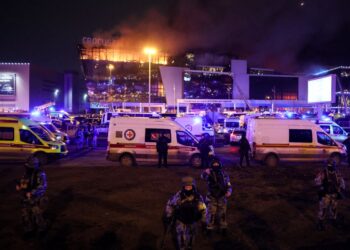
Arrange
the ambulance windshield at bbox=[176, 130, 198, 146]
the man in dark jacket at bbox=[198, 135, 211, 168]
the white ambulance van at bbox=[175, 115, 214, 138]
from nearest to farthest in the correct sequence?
1. the man in dark jacket at bbox=[198, 135, 211, 168]
2. the ambulance windshield at bbox=[176, 130, 198, 146]
3. the white ambulance van at bbox=[175, 115, 214, 138]

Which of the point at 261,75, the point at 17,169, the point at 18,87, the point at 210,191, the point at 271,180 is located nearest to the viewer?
the point at 210,191

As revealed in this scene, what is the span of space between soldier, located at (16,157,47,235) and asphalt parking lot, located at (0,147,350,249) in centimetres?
30

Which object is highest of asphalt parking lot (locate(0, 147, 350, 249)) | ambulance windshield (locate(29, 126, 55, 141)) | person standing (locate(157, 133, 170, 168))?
ambulance windshield (locate(29, 126, 55, 141))

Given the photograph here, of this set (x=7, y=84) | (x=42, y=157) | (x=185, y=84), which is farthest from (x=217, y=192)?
(x=185, y=84)

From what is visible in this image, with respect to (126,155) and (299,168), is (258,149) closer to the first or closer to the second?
(299,168)

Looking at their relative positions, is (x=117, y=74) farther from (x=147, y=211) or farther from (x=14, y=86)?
(x=147, y=211)

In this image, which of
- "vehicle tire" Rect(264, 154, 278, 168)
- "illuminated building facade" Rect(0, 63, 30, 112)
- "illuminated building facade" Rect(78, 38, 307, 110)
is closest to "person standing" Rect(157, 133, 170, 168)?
"vehicle tire" Rect(264, 154, 278, 168)

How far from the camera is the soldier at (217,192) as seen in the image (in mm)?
6368

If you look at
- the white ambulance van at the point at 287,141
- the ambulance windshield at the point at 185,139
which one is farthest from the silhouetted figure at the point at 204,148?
the white ambulance van at the point at 287,141

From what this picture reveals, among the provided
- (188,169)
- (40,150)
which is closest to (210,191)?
(188,169)

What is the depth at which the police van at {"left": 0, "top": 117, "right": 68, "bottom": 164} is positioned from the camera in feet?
47.3

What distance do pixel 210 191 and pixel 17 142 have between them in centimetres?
1102

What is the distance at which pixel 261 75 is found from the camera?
73.6 meters

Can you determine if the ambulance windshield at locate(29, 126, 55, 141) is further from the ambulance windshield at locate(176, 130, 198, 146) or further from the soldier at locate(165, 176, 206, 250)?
the soldier at locate(165, 176, 206, 250)
